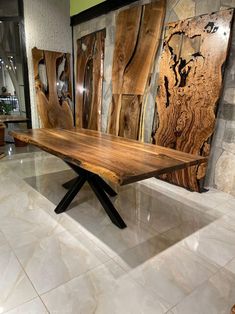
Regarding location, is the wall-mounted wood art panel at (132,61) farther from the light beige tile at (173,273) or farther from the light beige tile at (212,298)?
the light beige tile at (212,298)

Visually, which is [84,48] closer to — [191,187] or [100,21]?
[100,21]

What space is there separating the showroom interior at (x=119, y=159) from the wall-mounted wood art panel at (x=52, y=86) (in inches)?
0.8

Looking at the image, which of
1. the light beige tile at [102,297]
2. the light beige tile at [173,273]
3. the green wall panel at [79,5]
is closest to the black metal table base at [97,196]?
the light beige tile at [173,273]

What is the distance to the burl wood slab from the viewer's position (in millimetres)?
2465

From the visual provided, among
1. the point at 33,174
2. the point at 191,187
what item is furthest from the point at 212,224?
the point at 33,174

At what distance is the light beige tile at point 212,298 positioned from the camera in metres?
1.27

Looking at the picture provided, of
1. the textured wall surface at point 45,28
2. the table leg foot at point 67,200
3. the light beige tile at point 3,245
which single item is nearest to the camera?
the light beige tile at point 3,245

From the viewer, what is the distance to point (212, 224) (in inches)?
84.2

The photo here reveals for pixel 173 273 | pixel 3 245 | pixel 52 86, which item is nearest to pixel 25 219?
pixel 3 245

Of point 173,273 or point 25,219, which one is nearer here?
point 173,273

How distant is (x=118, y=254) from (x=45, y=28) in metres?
4.60

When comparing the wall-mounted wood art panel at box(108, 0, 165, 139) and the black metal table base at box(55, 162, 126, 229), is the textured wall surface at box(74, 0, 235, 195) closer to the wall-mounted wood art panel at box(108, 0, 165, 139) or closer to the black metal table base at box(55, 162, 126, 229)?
the wall-mounted wood art panel at box(108, 0, 165, 139)

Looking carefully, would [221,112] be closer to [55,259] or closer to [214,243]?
[214,243]

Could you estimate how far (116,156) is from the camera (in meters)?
1.76
